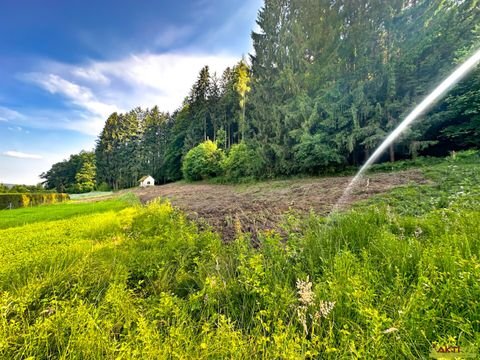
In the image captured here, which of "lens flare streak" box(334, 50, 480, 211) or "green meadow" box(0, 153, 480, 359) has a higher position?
"lens flare streak" box(334, 50, 480, 211)

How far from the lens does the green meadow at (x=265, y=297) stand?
1214 millimetres

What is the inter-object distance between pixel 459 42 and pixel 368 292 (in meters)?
14.3

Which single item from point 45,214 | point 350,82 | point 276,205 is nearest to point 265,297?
point 276,205

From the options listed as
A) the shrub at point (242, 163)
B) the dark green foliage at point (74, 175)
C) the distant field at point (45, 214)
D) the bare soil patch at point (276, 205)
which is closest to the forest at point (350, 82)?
the shrub at point (242, 163)

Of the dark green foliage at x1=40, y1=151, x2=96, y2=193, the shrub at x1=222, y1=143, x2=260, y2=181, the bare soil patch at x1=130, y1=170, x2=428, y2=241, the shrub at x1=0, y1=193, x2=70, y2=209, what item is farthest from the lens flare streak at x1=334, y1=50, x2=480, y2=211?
the dark green foliage at x1=40, y1=151, x2=96, y2=193

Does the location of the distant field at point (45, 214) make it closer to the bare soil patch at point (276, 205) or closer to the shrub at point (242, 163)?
the bare soil patch at point (276, 205)

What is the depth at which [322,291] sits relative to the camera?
158 centimetres

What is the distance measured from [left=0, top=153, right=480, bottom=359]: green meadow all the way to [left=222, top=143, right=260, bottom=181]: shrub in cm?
1284

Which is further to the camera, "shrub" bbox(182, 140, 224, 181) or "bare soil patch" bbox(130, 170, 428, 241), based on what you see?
"shrub" bbox(182, 140, 224, 181)

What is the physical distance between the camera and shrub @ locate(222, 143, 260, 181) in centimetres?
1608

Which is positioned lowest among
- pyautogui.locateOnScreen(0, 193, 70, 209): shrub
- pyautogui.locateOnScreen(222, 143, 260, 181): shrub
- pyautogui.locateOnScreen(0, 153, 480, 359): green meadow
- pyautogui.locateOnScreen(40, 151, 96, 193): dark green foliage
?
pyautogui.locateOnScreen(0, 153, 480, 359): green meadow

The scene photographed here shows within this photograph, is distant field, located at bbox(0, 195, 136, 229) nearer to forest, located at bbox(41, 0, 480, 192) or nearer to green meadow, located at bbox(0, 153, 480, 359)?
green meadow, located at bbox(0, 153, 480, 359)

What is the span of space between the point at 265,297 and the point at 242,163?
52.2ft

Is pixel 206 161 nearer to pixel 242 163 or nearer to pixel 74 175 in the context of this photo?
pixel 242 163
